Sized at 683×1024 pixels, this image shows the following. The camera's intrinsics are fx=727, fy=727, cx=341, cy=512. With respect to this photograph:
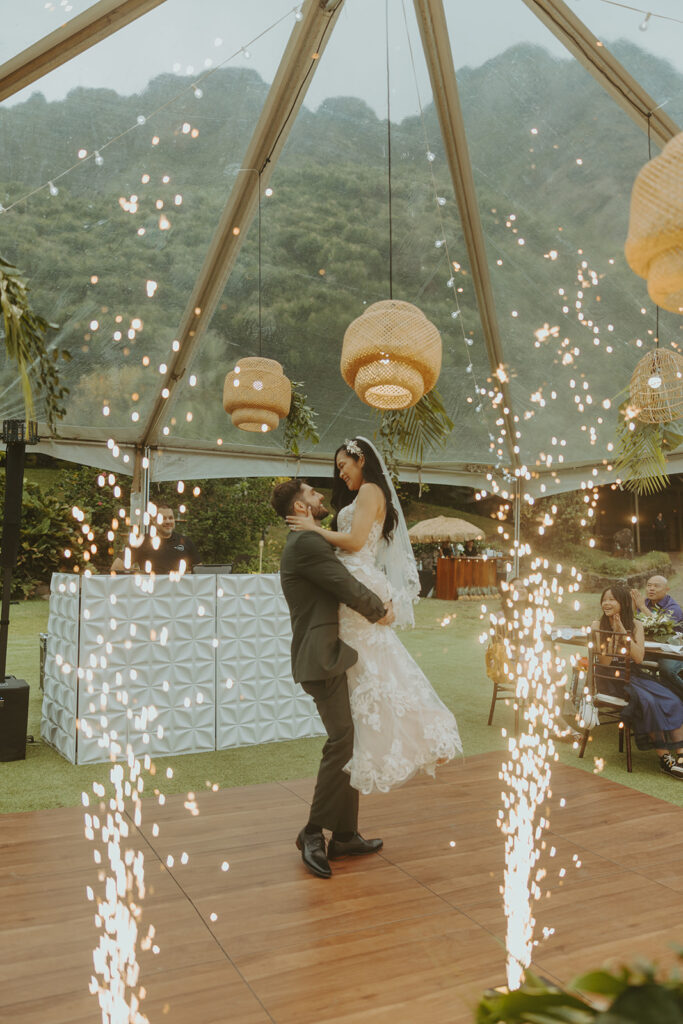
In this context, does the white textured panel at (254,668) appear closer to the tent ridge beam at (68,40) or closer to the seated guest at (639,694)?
the seated guest at (639,694)

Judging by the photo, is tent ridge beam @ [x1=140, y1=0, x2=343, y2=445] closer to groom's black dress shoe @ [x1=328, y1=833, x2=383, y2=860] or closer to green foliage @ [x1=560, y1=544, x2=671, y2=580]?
groom's black dress shoe @ [x1=328, y1=833, x2=383, y2=860]

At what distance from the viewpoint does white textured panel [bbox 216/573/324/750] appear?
4.56 metres

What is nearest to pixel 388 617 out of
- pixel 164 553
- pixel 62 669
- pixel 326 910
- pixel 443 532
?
pixel 326 910

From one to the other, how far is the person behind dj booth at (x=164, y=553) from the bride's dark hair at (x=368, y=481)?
221 centimetres

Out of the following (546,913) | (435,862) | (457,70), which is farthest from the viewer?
(457,70)

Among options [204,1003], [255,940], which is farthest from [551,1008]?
[255,940]

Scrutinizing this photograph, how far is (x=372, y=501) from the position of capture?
9.78 feet

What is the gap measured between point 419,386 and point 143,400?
338 centimetres

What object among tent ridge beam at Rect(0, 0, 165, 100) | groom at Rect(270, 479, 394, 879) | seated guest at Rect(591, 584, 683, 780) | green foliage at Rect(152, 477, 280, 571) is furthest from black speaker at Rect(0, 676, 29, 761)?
green foliage at Rect(152, 477, 280, 571)

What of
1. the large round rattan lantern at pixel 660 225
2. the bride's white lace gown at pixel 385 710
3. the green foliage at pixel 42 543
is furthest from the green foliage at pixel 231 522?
the large round rattan lantern at pixel 660 225

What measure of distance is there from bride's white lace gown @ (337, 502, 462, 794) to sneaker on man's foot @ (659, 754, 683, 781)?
1.92 meters

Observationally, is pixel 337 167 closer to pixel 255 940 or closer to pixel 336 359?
pixel 336 359

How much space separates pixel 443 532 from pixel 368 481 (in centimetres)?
1207

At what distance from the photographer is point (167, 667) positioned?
441 centimetres
